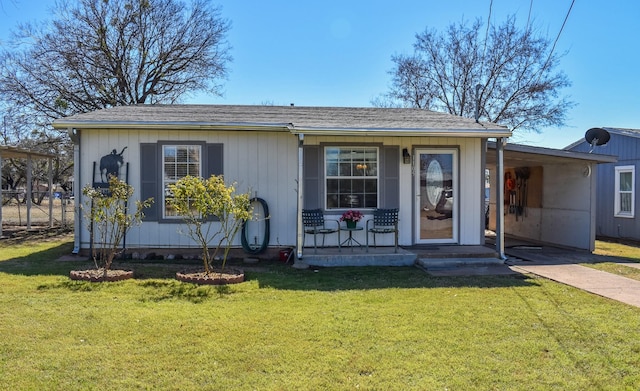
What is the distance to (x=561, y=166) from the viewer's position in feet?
35.0

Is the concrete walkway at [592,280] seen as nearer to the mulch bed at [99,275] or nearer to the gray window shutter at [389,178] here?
the gray window shutter at [389,178]

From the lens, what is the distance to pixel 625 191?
42.4 feet

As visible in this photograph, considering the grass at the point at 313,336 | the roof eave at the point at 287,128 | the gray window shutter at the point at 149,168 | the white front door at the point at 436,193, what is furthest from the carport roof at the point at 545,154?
the gray window shutter at the point at 149,168

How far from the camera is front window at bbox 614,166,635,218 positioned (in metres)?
12.7

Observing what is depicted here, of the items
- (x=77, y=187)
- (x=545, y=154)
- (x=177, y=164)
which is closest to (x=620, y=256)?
(x=545, y=154)

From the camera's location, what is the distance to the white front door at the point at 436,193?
28.1 ft

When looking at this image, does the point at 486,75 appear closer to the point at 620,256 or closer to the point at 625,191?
the point at 625,191

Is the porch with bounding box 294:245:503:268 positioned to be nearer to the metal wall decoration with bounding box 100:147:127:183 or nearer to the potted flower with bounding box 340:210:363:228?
the potted flower with bounding box 340:210:363:228

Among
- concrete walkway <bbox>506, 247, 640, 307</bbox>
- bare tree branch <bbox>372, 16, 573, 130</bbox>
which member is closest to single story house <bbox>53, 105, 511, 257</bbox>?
concrete walkway <bbox>506, 247, 640, 307</bbox>

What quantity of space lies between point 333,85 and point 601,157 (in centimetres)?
1242

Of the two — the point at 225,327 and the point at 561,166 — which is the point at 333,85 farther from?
the point at 225,327

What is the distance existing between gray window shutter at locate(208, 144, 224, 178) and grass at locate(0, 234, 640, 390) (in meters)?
2.61

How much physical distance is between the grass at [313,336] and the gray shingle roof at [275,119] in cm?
282

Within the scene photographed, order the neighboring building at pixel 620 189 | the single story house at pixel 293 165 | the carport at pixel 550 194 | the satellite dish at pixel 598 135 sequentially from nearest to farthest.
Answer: the single story house at pixel 293 165 < the carport at pixel 550 194 < the satellite dish at pixel 598 135 < the neighboring building at pixel 620 189
